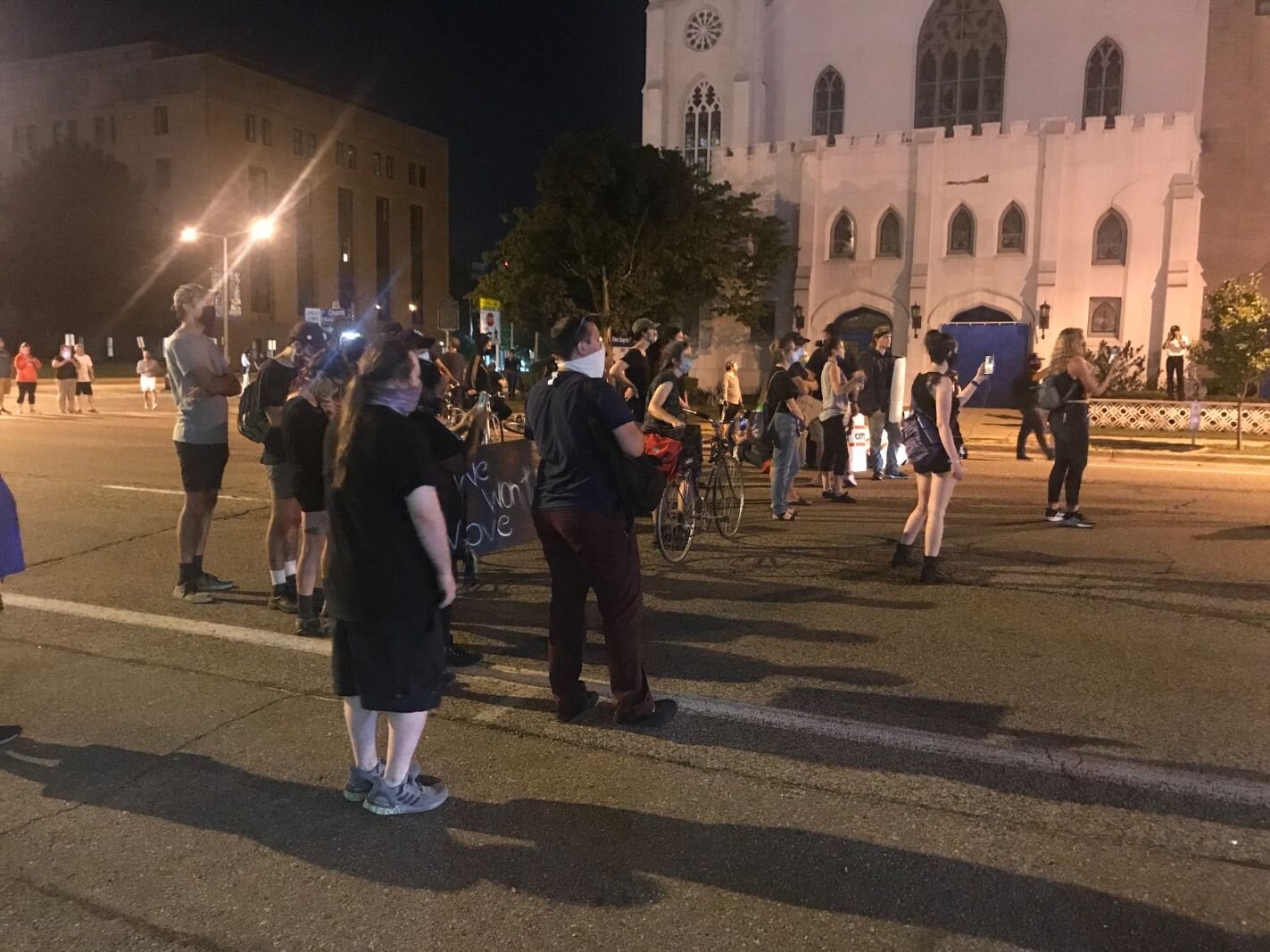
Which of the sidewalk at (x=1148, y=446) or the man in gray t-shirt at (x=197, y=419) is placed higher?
the man in gray t-shirt at (x=197, y=419)

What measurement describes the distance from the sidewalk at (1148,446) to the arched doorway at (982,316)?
10836mm

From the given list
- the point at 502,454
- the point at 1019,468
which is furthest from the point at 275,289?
the point at 502,454

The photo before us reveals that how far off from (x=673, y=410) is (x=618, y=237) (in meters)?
22.0

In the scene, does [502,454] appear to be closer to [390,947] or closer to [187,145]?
[390,947]

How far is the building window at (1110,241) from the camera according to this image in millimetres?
30531

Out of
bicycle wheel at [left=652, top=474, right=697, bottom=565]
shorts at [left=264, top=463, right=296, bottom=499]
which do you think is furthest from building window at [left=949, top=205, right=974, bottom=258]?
shorts at [left=264, top=463, right=296, bottom=499]

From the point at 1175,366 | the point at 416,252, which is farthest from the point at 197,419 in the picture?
the point at 416,252

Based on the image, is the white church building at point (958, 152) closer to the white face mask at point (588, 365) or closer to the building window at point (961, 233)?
the building window at point (961, 233)

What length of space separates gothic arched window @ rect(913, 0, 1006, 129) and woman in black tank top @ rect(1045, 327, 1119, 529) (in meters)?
29.3

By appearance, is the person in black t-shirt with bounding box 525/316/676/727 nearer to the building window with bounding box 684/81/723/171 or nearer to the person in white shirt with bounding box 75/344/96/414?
the person in white shirt with bounding box 75/344/96/414

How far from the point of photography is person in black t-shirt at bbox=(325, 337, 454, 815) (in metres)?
3.53

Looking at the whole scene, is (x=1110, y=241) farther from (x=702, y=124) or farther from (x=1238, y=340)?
(x=702, y=124)

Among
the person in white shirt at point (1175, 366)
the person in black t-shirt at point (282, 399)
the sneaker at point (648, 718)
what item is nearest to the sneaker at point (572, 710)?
the sneaker at point (648, 718)

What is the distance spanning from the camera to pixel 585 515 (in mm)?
4449
